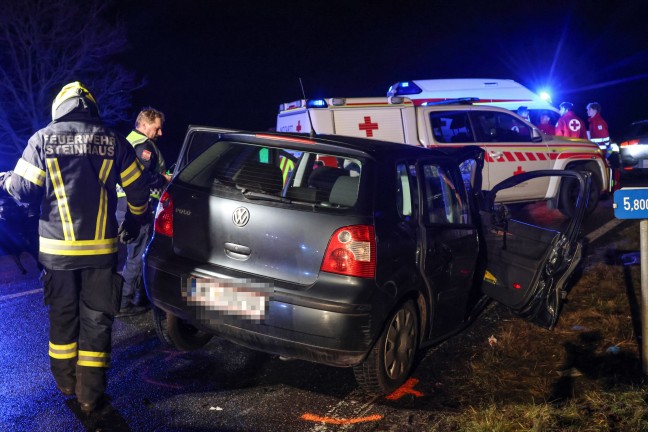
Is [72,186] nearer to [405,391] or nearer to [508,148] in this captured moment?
[405,391]

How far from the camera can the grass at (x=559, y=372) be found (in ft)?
11.6

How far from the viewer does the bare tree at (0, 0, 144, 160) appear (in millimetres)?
25078

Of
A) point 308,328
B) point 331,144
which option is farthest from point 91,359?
point 331,144

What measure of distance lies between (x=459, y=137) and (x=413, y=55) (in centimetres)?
3703

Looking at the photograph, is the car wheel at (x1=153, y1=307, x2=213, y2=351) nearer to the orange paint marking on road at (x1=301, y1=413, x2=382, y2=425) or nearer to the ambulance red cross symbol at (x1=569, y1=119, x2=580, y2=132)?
the orange paint marking on road at (x1=301, y1=413, x2=382, y2=425)

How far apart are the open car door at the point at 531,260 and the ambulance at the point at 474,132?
11.4 ft

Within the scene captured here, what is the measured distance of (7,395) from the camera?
12.9ft

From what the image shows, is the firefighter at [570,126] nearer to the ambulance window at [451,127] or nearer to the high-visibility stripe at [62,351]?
the ambulance window at [451,127]

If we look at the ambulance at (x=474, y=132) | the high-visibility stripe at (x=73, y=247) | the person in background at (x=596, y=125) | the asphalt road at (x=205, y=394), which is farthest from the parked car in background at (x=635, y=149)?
the high-visibility stripe at (x=73, y=247)

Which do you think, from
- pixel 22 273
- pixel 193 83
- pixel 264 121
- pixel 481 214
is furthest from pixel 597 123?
pixel 193 83

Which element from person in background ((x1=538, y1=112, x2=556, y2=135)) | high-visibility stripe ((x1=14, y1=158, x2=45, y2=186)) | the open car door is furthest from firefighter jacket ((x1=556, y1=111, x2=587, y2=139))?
high-visibility stripe ((x1=14, y1=158, x2=45, y2=186))

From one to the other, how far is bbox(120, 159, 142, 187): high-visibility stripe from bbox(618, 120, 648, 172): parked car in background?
15.4m

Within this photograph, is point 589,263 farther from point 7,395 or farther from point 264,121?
point 264,121

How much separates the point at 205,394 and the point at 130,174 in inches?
53.9
